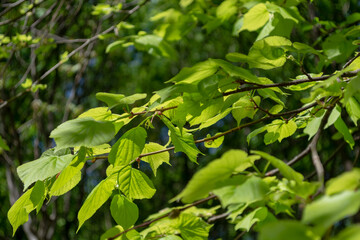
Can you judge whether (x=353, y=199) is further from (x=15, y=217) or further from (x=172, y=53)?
(x=172, y=53)

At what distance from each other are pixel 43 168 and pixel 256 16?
80 cm

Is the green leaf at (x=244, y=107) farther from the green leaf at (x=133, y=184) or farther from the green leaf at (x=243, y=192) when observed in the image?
the green leaf at (x=243, y=192)

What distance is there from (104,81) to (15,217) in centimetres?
495

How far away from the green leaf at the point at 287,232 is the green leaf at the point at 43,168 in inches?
19.5

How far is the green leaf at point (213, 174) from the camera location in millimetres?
486

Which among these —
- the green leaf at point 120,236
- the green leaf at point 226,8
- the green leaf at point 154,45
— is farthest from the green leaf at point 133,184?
the green leaf at point 154,45

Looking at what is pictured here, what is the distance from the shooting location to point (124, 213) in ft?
2.88

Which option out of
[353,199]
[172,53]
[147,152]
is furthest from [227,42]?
[353,199]

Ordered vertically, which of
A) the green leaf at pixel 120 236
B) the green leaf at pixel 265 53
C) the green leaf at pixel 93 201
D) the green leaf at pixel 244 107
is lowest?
the green leaf at pixel 120 236

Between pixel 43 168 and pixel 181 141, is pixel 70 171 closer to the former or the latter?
pixel 43 168

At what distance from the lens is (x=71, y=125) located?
0.71 m

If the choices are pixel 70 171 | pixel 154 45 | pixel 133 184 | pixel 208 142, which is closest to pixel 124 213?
pixel 133 184

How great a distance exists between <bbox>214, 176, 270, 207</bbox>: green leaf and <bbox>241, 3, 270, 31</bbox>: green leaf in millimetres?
805

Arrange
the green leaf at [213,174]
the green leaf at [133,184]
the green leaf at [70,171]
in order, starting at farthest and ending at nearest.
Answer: the green leaf at [133,184]
the green leaf at [70,171]
the green leaf at [213,174]
